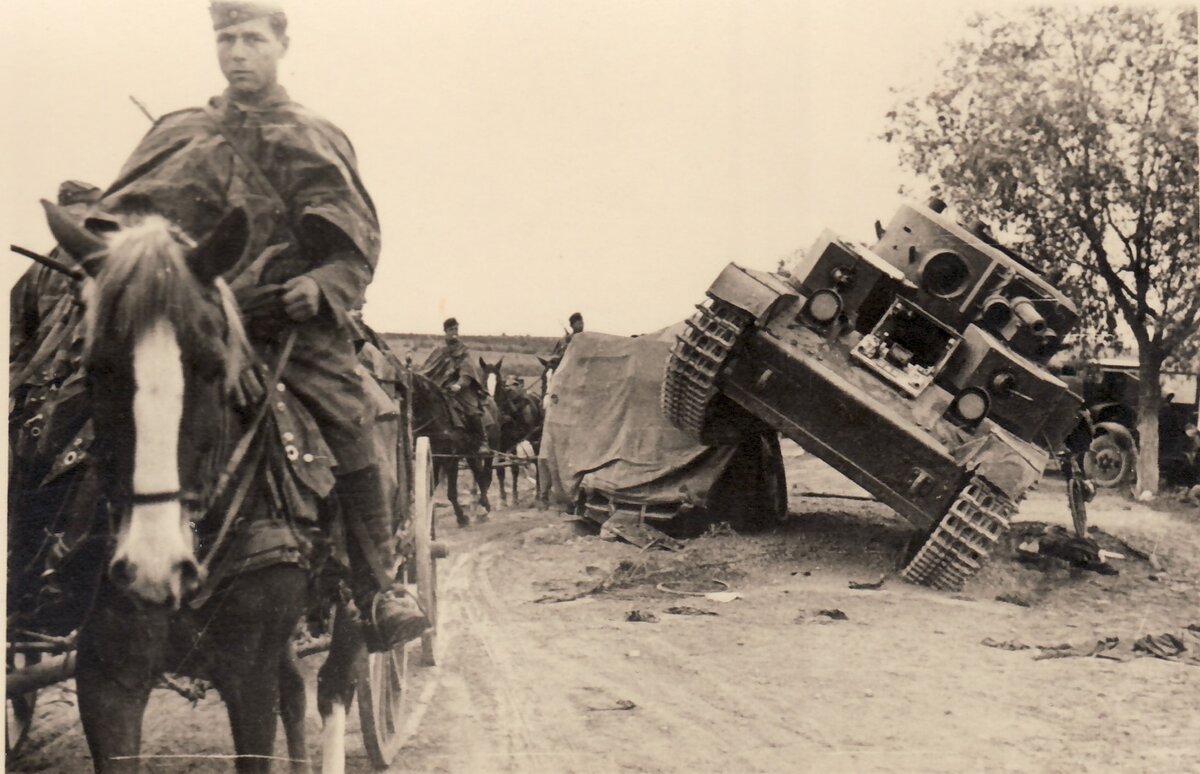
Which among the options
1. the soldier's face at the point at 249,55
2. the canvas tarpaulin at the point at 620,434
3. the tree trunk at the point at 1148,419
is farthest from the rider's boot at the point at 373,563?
the tree trunk at the point at 1148,419

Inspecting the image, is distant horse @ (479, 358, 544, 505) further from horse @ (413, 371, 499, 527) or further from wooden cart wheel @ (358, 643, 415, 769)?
wooden cart wheel @ (358, 643, 415, 769)

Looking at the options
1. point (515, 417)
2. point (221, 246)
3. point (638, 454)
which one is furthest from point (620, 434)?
point (221, 246)

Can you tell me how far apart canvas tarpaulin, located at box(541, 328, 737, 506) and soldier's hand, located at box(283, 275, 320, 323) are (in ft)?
19.9

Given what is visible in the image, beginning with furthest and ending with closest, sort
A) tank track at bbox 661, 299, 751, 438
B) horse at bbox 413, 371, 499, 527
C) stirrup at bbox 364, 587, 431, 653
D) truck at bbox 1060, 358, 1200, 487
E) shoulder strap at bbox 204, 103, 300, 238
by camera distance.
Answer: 1. truck at bbox 1060, 358, 1200, 487
2. horse at bbox 413, 371, 499, 527
3. tank track at bbox 661, 299, 751, 438
4. stirrup at bbox 364, 587, 431, 653
5. shoulder strap at bbox 204, 103, 300, 238

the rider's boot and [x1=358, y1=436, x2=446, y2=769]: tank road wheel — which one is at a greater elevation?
the rider's boot

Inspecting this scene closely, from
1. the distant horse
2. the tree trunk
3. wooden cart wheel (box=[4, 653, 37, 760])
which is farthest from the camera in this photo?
the distant horse

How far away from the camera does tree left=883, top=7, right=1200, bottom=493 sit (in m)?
6.30

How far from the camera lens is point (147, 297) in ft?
8.20

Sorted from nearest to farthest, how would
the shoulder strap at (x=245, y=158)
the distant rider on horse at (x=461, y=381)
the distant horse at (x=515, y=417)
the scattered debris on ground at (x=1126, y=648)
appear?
1. the shoulder strap at (x=245, y=158)
2. the scattered debris on ground at (x=1126, y=648)
3. the distant rider on horse at (x=461, y=381)
4. the distant horse at (x=515, y=417)

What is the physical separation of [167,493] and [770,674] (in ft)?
11.9

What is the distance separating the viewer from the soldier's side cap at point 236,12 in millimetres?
3309

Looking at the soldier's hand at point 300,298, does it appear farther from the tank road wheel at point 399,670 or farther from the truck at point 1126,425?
the truck at point 1126,425

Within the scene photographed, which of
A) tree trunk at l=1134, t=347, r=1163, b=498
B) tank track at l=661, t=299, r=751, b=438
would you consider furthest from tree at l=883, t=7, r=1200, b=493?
tank track at l=661, t=299, r=751, b=438

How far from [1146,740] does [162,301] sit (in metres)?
4.15
